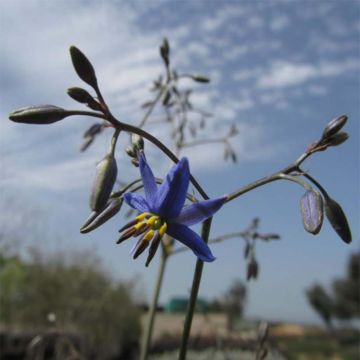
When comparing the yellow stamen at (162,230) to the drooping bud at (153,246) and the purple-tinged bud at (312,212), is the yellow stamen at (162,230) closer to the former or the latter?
the drooping bud at (153,246)

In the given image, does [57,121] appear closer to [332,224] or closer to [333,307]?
[332,224]

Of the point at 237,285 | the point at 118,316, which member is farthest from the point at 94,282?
the point at 237,285

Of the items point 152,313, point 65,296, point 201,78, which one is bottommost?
point 65,296

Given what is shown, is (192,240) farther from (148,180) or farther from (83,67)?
(83,67)

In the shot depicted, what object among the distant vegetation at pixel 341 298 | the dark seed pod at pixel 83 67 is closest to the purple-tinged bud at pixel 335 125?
the dark seed pod at pixel 83 67

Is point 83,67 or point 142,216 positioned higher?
point 83,67

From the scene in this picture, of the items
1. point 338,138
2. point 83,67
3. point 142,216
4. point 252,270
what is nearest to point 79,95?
point 83,67

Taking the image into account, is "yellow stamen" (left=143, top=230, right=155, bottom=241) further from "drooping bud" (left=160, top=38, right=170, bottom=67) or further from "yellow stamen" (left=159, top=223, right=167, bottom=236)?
"drooping bud" (left=160, top=38, right=170, bottom=67)

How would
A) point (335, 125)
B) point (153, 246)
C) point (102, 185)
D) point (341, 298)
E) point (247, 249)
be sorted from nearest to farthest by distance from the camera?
point (102, 185)
point (153, 246)
point (335, 125)
point (247, 249)
point (341, 298)
